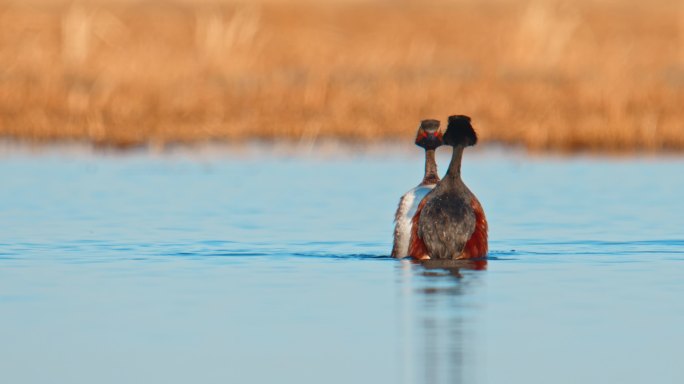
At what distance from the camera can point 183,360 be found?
7.25m

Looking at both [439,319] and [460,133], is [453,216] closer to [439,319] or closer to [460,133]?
[460,133]

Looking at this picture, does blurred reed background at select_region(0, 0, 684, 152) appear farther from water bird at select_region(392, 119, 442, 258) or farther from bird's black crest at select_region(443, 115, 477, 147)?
bird's black crest at select_region(443, 115, 477, 147)

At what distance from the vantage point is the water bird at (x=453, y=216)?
33.9 feet

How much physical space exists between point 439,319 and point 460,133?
236 cm

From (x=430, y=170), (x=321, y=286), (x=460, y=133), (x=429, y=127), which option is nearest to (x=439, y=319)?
(x=321, y=286)

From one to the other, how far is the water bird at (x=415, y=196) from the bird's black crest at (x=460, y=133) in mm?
458

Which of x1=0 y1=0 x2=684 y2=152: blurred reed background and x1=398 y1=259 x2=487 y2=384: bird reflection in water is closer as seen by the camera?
x1=398 y1=259 x2=487 y2=384: bird reflection in water

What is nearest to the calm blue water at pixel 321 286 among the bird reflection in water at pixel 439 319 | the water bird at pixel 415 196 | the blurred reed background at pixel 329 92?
the bird reflection in water at pixel 439 319

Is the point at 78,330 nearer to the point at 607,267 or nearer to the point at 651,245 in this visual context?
the point at 607,267

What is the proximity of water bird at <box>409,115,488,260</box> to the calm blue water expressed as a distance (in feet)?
0.64

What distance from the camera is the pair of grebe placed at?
10.3 meters

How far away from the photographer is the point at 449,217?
1030 cm

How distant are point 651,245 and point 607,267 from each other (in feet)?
4.55

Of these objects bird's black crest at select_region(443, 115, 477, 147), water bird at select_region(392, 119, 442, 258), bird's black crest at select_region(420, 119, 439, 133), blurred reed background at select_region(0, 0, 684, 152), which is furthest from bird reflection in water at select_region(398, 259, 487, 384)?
blurred reed background at select_region(0, 0, 684, 152)
